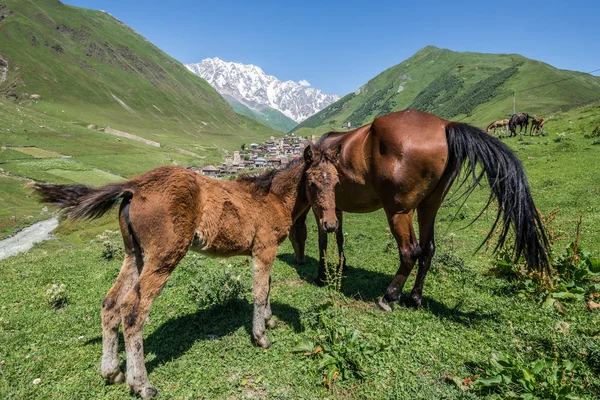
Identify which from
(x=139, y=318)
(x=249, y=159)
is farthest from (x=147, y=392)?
(x=249, y=159)

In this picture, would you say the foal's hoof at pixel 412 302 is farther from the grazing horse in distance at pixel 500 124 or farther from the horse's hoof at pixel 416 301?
the grazing horse in distance at pixel 500 124

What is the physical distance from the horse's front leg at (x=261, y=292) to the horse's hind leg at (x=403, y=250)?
2.53 m

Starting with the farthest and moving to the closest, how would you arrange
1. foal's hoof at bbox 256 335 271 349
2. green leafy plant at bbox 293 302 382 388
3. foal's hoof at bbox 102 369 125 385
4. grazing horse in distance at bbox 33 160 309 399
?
foal's hoof at bbox 256 335 271 349 → foal's hoof at bbox 102 369 125 385 → grazing horse in distance at bbox 33 160 309 399 → green leafy plant at bbox 293 302 382 388

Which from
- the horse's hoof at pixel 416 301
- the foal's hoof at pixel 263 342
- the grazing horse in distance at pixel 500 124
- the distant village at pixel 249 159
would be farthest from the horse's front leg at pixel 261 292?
the distant village at pixel 249 159

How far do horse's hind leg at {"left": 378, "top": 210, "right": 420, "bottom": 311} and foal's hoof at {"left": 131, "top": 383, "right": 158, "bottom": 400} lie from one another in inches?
170

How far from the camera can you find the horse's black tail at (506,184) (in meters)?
5.29

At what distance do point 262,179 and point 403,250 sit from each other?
3257 mm

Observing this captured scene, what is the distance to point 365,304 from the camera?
6676 millimetres

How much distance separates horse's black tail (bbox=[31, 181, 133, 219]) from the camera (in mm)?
4543

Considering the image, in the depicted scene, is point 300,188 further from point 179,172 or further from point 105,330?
point 105,330

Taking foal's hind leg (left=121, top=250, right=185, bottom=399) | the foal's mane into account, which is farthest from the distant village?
foal's hind leg (left=121, top=250, right=185, bottom=399)

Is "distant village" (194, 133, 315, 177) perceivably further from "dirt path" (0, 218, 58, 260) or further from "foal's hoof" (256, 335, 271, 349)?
"foal's hoof" (256, 335, 271, 349)

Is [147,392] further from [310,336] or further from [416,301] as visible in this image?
[416,301]

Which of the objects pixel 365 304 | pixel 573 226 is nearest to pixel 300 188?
pixel 365 304
